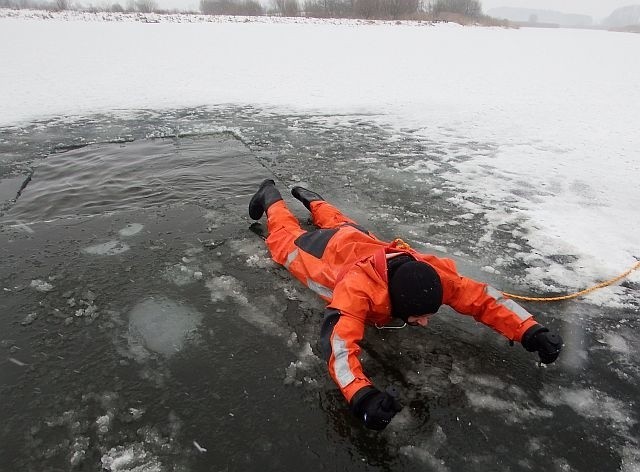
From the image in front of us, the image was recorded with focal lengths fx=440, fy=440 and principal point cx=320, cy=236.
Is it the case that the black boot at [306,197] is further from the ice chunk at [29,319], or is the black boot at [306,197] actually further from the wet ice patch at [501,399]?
the ice chunk at [29,319]

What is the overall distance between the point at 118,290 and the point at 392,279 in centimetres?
206

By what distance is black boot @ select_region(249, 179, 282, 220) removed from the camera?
425cm

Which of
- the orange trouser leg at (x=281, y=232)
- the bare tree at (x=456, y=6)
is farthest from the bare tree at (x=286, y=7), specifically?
the orange trouser leg at (x=281, y=232)

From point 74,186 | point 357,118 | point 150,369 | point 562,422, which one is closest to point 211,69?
point 357,118

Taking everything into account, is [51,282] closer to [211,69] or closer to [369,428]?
[369,428]

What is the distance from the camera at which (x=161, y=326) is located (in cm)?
296

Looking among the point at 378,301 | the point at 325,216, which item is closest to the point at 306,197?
the point at 325,216

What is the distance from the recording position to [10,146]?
6652 millimetres

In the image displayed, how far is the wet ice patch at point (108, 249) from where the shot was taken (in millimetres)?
3766

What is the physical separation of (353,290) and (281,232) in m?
1.44

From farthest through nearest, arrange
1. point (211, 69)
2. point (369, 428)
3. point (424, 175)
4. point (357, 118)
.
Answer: point (211, 69) → point (357, 118) → point (424, 175) → point (369, 428)

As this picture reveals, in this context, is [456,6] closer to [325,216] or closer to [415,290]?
[325,216]

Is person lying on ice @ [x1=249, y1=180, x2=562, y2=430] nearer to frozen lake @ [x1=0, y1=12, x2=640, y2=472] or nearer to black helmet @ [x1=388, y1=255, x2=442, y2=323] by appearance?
black helmet @ [x1=388, y1=255, x2=442, y2=323]

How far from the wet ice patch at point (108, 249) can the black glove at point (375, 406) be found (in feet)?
8.56
